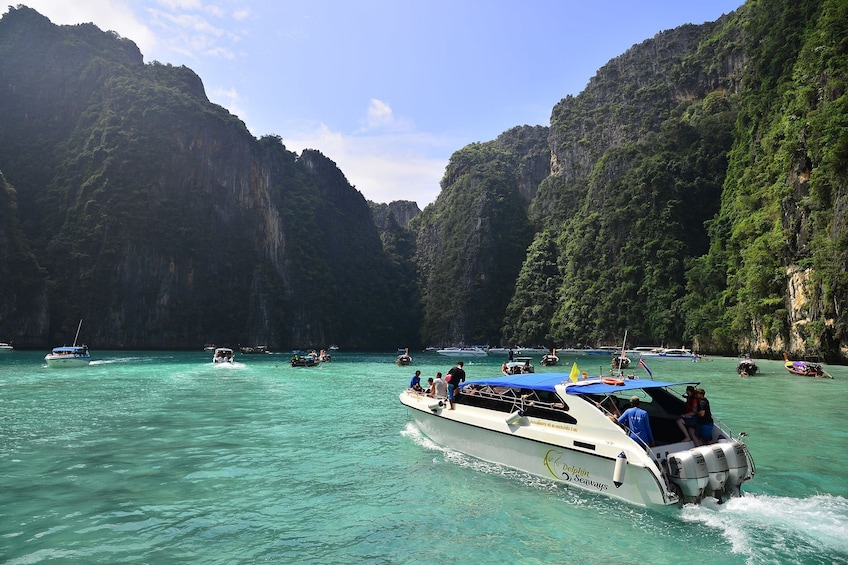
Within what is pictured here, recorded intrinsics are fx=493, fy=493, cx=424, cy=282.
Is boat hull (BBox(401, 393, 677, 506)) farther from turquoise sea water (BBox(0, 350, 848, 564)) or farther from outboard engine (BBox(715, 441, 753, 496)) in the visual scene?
outboard engine (BBox(715, 441, 753, 496))

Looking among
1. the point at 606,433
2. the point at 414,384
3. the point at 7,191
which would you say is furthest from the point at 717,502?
the point at 7,191

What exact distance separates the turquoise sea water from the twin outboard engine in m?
0.30

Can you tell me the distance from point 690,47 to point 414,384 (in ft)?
502

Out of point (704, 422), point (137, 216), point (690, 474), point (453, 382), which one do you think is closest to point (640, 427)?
point (690, 474)

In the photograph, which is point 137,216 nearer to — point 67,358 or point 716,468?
point 67,358

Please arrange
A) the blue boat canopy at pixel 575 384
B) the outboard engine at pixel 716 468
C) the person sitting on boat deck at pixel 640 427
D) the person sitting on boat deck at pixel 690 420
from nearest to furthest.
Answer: the outboard engine at pixel 716 468, the person sitting on boat deck at pixel 640 427, the person sitting on boat deck at pixel 690 420, the blue boat canopy at pixel 575 384

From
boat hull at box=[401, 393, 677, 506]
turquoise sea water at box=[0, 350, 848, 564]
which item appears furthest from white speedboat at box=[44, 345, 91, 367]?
boat hull at box=[401, 393, 677, 506]

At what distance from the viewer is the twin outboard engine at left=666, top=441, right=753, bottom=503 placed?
8945 mm

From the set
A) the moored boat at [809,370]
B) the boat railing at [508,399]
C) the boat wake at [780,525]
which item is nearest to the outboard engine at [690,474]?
the boat wake at [780,525]

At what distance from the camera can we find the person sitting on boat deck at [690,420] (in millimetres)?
10297

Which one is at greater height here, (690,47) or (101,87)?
(690,47)

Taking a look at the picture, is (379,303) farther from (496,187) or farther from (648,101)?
(648,101)

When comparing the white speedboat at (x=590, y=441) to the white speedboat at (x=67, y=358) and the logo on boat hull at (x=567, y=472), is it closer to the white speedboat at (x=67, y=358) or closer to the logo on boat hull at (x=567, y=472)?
the logo on boat hull at (x=567, y=472)

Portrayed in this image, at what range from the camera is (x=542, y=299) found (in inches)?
5037
